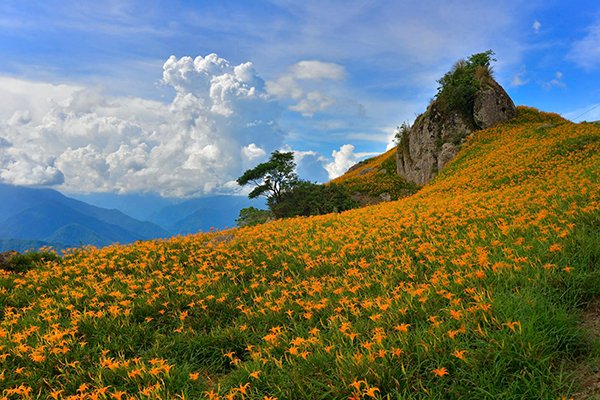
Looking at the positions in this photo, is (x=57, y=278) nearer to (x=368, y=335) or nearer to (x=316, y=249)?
(x=316, y=249)

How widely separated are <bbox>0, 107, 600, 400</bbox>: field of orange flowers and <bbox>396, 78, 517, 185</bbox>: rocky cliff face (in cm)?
1612

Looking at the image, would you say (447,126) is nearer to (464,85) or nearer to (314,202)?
(464,85)

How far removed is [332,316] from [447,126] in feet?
80.1

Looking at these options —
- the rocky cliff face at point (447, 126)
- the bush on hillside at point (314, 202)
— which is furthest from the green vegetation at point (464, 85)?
the bush on hillside at point (314, 202)

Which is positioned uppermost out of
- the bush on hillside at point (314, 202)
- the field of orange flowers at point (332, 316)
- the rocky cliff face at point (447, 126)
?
the rocky cliff face at point (447, 126)

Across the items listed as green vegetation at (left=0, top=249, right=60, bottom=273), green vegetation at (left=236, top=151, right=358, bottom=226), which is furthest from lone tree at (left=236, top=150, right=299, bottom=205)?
green vegetation at (left=0, top=249, right=60, bottom=273)

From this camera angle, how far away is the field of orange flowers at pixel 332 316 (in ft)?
8.79

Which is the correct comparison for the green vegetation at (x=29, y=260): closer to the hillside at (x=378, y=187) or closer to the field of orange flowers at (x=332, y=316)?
the field of orange flowers at (x=332, y=316)

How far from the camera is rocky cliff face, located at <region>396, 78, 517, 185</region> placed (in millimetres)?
22656

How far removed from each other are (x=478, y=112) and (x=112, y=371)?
1058 inches

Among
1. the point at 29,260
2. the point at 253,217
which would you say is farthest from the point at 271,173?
the point at 29,260

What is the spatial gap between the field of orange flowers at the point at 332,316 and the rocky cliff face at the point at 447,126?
52.9ft

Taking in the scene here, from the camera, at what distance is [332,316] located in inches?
144

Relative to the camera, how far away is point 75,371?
143 inches
